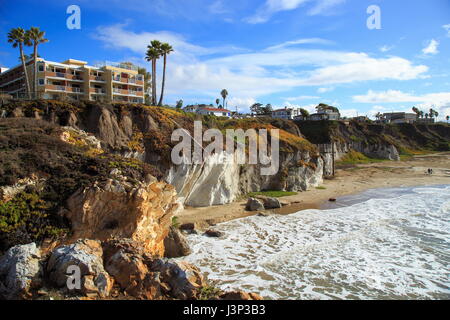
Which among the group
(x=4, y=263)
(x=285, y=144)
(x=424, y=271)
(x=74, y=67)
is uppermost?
(x=74, y=67)

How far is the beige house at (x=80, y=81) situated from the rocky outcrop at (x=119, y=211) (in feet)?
93.9

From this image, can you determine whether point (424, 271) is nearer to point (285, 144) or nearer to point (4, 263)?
point (4, 263)

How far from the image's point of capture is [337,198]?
1332 inches

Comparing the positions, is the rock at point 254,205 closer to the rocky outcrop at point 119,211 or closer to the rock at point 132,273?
the rocky outcrop at point 119,211

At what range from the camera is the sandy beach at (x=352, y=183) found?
82.3 feet

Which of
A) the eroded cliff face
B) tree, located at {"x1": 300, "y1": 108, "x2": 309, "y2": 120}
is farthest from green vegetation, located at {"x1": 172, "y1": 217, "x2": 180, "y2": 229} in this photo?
tree, located at {"x1": 300, "y1": 108, "x2": 309, "y2": 120}

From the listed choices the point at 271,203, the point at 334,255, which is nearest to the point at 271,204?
the point at 271,203

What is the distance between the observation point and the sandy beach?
82.3 feet

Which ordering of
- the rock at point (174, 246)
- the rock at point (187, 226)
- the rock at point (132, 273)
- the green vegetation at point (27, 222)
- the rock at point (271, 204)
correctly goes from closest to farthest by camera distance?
the rock at point (132, 273) → the green vegetation at point (27, 222) → the rock at point (174, 246) → the rock at point (187, 226) → the rock at point (271, 204)

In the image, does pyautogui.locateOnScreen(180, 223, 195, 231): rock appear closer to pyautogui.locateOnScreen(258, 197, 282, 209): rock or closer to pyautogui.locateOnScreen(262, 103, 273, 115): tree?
pyautogui.locateOnScreen(258, 197, 282, 209): rock

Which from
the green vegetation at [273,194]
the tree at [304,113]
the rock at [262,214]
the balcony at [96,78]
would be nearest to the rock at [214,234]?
the rock at [262,214]

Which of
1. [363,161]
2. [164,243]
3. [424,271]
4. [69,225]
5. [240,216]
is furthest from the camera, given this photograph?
[363,161]

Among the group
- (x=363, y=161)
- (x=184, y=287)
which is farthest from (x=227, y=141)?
(x=363, y=161)
